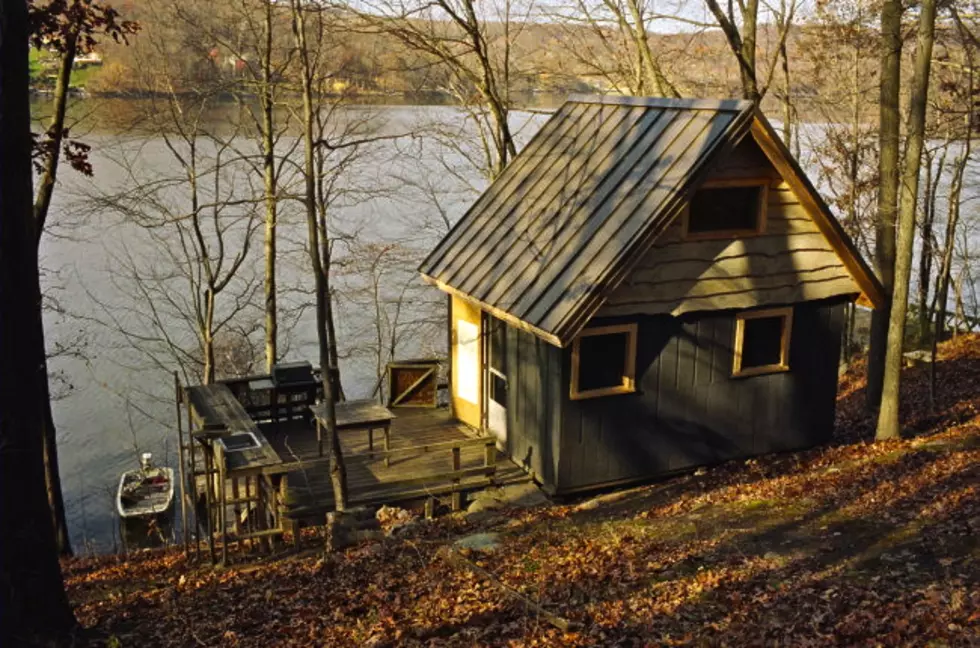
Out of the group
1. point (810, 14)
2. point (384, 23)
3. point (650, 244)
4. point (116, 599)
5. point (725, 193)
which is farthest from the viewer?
point (810, 14)

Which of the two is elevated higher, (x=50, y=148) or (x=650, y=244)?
(x=50, y=148)

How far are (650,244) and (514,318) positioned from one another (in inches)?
86.5

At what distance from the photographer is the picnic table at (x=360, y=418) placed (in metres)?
14.2

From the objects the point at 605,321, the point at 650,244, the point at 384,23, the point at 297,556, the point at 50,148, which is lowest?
the point at 297,556

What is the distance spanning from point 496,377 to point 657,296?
130 inches

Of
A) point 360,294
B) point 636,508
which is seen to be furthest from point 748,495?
point 360,294

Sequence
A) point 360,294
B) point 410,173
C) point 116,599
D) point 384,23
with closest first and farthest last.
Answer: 1. point 116,599
2. point 384,23
3. point 360,294
4. point 410,173

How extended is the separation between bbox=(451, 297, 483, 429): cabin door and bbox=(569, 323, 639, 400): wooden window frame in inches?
107

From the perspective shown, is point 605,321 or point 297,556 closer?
point 297,556

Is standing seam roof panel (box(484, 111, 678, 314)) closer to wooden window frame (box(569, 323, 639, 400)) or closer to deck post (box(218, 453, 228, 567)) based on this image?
wooden window frame (box(569, 323, 639, 400))

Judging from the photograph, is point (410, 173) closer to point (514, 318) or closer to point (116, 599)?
point (514, 318)

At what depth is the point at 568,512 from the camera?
1284cm

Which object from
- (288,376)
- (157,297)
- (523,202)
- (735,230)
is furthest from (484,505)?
(157,297)

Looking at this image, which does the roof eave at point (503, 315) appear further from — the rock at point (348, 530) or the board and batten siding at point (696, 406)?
the rock at point (348, 530)
